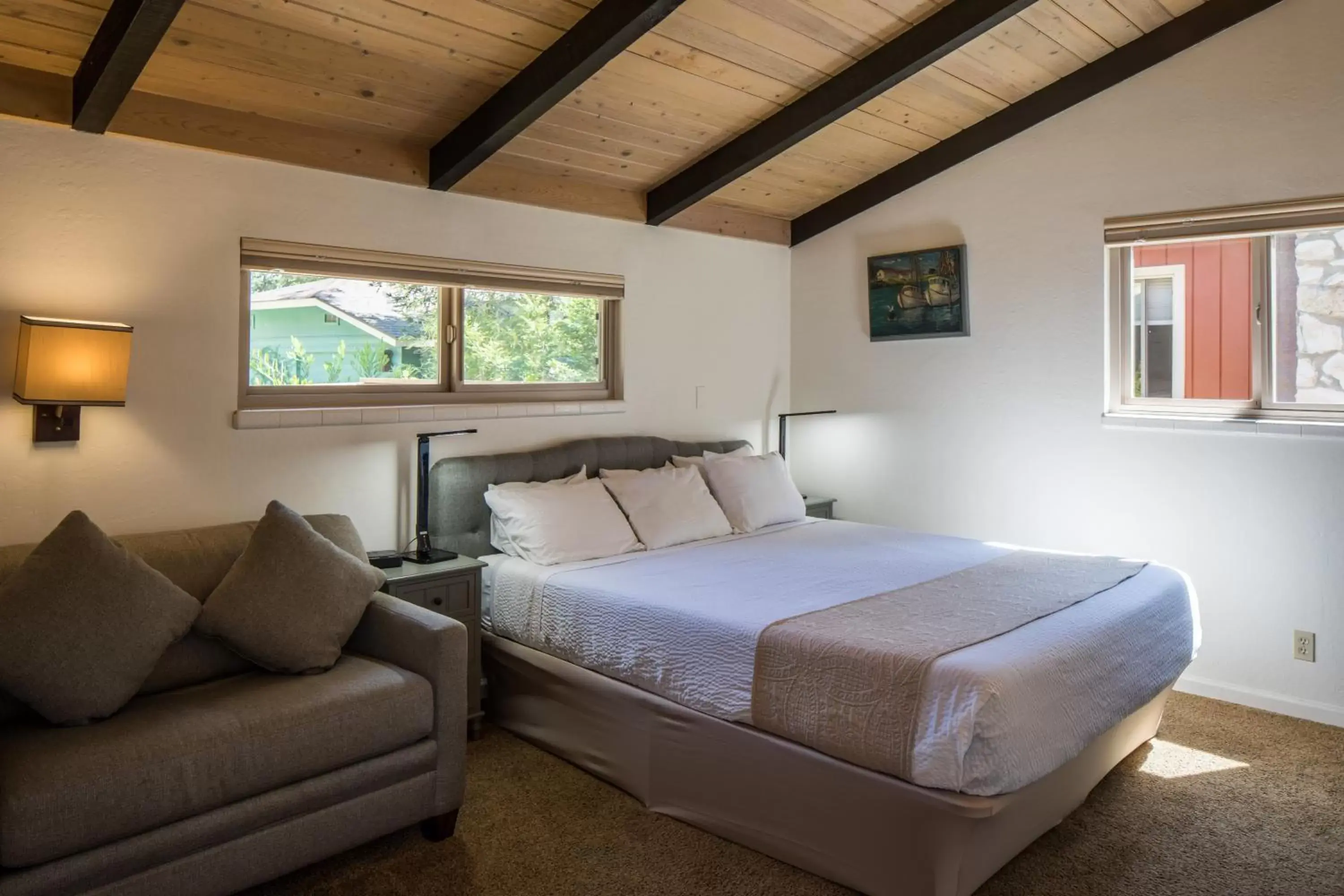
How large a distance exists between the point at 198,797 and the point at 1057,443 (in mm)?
3671

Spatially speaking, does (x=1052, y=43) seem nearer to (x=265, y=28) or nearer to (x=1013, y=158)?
(x=1013, y=158)

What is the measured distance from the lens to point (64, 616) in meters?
2.25

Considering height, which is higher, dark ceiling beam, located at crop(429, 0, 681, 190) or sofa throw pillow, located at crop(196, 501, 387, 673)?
dark ceiling beam, located at crop(429, 0, 681, 190)

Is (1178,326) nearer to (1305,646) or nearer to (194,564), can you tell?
(1305,646)

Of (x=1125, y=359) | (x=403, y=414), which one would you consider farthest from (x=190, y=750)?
(x=1125, y=359)

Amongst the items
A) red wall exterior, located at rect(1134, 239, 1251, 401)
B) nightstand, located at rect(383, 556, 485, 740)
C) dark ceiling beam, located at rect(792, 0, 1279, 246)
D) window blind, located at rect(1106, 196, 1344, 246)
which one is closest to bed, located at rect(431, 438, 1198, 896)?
nightstand, located at rect(383, 556, 485, 740)

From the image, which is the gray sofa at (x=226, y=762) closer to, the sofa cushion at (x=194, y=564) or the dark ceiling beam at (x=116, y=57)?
the sofa cushion at (x=194, y=564)

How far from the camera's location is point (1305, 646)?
362cm

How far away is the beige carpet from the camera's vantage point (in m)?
2.42

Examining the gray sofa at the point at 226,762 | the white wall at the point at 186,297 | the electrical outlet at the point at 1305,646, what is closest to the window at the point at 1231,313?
the electrical outlet at the point at 1305,646

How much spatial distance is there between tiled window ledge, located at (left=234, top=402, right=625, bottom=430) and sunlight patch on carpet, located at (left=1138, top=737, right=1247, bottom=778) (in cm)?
261

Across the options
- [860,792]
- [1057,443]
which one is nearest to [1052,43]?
[1057,443]

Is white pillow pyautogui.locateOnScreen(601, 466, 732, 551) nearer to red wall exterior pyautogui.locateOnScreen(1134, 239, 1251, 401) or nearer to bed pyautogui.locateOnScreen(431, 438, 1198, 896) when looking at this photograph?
bed pyautogui.locateOnScreen(431, 438, 1198, 896)

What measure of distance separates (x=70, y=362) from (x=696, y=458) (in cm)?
263
